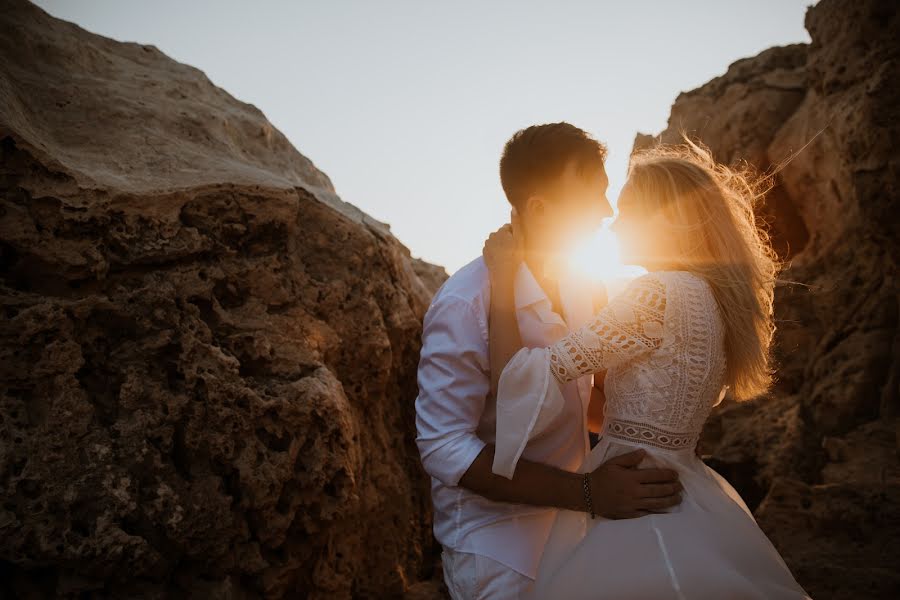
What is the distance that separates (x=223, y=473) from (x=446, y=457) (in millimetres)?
996

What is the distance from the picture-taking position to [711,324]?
2436 mm

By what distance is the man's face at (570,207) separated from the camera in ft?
10.5

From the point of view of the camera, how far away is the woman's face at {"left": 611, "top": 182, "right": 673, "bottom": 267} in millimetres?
2643

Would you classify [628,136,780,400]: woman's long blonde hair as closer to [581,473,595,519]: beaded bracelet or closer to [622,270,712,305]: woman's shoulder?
[622,270,712,305]: woman's shoulder

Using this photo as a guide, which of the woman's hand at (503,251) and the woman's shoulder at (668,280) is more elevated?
the woman's hand at (503,251)

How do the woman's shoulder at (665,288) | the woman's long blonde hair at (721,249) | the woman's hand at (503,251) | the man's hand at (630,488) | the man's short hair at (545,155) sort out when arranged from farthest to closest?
the man's short hair at (545,155) < the woman's hand at (503,251) < the woman's long blonde hair at (721,249) < the woman's shoulder at (665,288) < the man's hand at (630,488)

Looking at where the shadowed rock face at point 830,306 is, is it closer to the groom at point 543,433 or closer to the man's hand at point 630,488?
the groom at point 543,433

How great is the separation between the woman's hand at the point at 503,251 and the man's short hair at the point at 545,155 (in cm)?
29

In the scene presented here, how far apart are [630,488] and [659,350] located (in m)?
0.58

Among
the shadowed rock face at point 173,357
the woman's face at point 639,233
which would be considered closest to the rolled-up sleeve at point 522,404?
the woman's face at point 639,233

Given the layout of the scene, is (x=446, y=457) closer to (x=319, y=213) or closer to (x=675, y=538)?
(x=675, y=538)

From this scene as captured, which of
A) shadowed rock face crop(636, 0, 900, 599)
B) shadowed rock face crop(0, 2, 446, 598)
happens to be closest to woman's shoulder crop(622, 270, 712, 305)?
shadowed rock face crop(0, 2, 446, 598)

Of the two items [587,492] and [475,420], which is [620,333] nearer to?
[587,492]

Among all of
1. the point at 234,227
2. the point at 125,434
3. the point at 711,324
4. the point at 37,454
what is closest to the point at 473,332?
the point at 711,324
